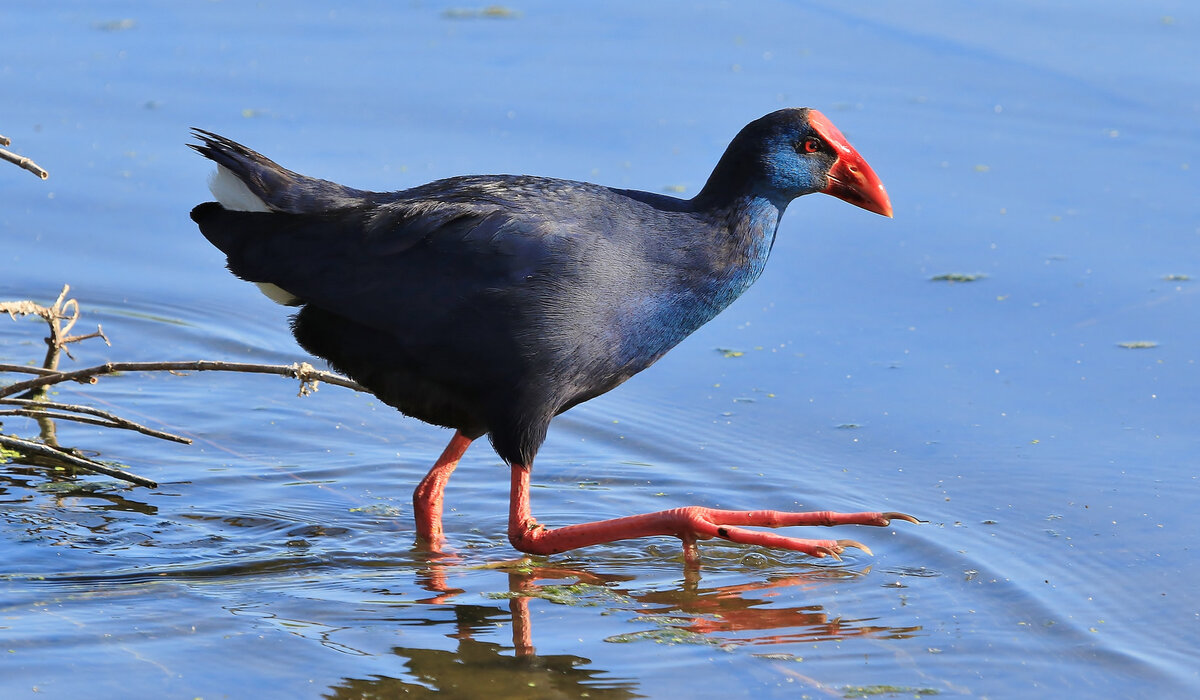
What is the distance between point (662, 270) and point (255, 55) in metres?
4.25

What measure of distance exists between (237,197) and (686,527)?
1449 mm

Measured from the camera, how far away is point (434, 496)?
14.6 feet

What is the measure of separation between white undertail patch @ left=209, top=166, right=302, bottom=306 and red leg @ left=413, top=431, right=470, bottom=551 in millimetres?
603

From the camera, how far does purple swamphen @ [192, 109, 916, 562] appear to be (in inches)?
157

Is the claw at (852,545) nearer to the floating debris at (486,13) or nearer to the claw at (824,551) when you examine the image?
the claw at (824,551)

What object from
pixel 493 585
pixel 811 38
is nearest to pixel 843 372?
pixel 493 585

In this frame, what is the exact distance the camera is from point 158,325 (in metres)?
5.65

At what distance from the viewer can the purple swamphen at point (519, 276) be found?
157 inches

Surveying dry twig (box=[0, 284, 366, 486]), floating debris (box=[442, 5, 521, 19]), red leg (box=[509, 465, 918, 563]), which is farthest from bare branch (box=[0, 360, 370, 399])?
floating debris (box=[442, 5, 521, 19])

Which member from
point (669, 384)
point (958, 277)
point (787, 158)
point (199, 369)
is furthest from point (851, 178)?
point (199, 369)

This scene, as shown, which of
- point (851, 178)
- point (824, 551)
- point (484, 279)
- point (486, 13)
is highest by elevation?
point (486, 13)

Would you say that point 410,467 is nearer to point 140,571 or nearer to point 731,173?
point 140,571

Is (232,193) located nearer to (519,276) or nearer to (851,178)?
(519,276)

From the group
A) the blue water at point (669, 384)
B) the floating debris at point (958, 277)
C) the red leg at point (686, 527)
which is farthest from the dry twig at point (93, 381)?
the floating debris at point (958, 277)
